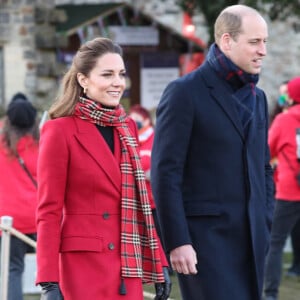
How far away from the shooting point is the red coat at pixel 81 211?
4.57 meters

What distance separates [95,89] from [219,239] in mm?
887

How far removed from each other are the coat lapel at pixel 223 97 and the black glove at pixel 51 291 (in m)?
1.09

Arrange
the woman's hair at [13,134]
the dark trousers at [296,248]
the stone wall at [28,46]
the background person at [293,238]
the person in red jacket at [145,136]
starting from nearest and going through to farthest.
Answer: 1. the woman's hair at [13,134]
2. the person in red jacket at [145,136]
3. the background person at [293,238]
4. the dark trousers at [296,248]
5. the stone wall at [28,46]

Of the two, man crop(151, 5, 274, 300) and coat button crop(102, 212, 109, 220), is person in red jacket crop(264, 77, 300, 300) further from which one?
coat button crop(102, 212, 109, 220)

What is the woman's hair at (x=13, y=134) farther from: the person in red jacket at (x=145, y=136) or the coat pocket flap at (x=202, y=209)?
the coat pocket flap at (x=202, y=209)

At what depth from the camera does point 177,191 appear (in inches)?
181

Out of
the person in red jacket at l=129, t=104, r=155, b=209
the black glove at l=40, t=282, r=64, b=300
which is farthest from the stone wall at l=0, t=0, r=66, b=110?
the black glove at l=40, t=282, r=64, b=300

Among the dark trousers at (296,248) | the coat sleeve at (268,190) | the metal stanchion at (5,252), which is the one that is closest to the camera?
the coat sleeve at (268,190)

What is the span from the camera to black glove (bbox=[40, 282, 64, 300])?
445cm

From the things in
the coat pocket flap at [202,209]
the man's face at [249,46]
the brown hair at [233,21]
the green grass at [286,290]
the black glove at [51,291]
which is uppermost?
the brown hair at [233,21]

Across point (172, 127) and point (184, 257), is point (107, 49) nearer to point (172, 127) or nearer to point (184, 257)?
point (172, 127)

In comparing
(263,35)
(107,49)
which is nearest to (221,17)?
(263,35)

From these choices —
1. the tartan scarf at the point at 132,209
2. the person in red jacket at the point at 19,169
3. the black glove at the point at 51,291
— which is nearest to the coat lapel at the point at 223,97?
the tartan scarf at the point at 132,209

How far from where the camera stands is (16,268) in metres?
7.38
